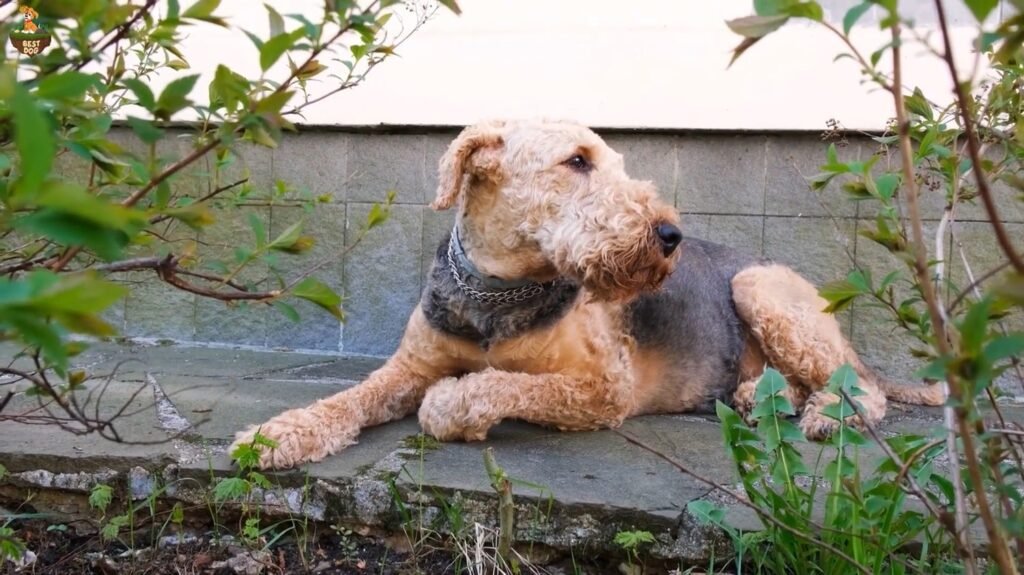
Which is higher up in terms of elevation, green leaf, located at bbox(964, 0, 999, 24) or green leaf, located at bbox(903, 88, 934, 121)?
green leaf, located at bbox(903, 88, 934, 121)

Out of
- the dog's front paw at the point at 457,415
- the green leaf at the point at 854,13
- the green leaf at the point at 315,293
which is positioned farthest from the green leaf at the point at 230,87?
the dog's front paw at the point at 457,415

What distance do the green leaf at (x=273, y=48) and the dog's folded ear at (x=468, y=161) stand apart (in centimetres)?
190

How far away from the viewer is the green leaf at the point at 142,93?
3.07 feet

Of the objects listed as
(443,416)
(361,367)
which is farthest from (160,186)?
(361,367)

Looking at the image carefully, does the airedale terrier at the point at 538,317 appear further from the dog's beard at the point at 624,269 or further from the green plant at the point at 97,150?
the green plant at the point at 97,150

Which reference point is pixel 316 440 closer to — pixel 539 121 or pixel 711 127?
pixel 539 121

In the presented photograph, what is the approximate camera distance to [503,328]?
9.36ft

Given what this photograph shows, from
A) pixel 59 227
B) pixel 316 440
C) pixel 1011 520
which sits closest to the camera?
pixel 59 227

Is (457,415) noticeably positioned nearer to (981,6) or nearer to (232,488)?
(232,488)

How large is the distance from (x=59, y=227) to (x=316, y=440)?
1.95m

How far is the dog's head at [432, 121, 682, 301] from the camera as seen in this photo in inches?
102

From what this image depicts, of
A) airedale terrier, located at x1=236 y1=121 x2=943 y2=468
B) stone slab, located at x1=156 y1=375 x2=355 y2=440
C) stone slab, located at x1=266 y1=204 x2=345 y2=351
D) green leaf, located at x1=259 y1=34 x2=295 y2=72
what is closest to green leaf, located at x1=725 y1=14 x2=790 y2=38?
green leaf, located at x1=259 y1=34 x2=295 y2=72

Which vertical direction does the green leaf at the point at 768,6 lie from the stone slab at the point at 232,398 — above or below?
above

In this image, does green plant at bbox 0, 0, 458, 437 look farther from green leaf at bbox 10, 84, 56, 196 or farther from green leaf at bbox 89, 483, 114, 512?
green leaf at bbox 89, 483, 114, 512
